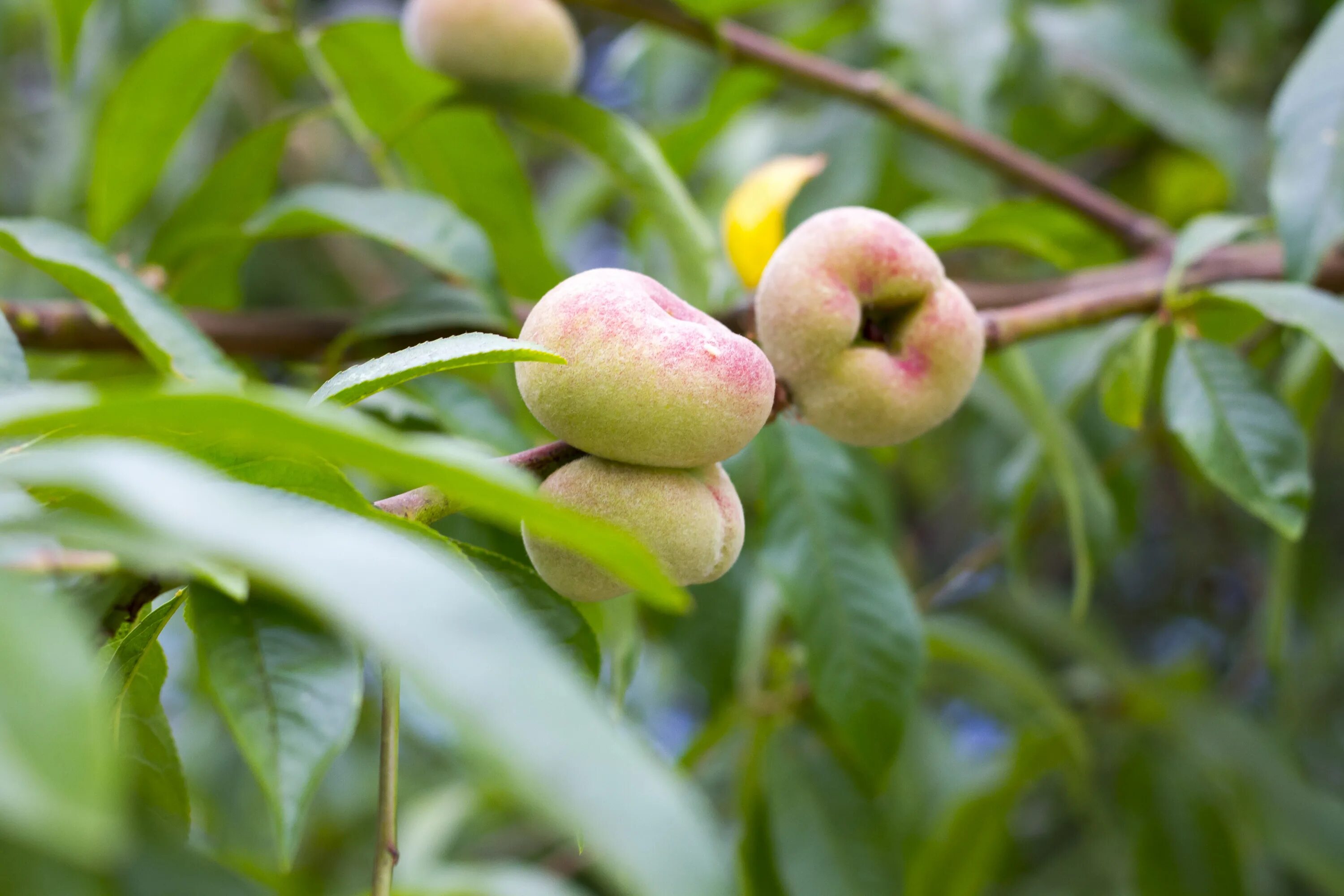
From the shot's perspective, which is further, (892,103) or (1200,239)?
(892,103)

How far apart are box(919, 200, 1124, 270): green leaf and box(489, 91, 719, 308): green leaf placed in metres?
0.17

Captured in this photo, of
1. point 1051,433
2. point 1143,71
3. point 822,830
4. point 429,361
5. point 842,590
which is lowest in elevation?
point 822,830

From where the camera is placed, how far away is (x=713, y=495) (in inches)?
20.2

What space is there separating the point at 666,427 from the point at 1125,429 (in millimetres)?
819

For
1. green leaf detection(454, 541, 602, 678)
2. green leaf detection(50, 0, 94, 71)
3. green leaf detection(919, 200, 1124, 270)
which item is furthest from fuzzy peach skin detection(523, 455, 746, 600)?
green leaf detection(50, 0, 94, 71)

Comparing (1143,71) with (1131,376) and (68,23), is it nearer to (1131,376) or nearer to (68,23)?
(1131,376)

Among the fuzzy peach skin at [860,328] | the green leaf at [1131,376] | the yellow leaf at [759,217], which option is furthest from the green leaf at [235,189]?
the green leaf at [1131,376]

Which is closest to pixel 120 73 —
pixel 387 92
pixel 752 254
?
pixel 387 92

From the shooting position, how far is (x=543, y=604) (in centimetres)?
51

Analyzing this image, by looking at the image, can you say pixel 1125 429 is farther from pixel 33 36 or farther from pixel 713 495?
pixel 33 36

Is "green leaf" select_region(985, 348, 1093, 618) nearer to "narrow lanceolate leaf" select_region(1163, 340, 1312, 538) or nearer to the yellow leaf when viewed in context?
"narrow lanceolate leaf" select_region(1163, 340, 1312, 538)

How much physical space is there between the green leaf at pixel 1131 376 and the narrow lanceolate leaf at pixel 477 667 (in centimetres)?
63

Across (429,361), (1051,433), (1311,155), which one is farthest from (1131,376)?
(429,361)

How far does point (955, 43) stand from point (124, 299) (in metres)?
0.84
